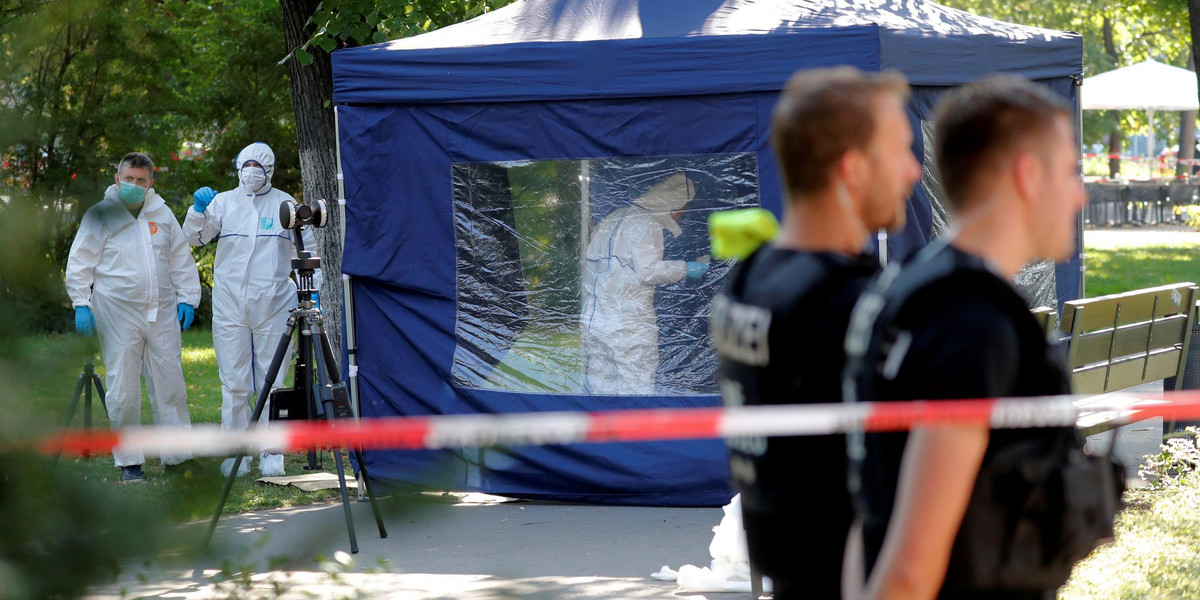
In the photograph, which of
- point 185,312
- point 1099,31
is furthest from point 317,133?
point 1099,31

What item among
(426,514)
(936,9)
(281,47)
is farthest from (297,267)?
(281,47)

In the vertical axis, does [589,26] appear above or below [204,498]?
above

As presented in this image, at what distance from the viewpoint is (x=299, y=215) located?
19.2 ft

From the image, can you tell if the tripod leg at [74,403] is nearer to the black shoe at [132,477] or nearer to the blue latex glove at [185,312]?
the black shoe at [132,477]

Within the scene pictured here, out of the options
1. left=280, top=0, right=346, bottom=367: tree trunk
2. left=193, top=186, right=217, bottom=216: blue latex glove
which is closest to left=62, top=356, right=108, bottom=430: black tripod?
left=193, top=186, right=217, bottom=216: blue latex glove

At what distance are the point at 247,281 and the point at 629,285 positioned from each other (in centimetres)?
247

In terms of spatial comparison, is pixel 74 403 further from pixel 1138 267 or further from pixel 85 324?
pixel 1138 267

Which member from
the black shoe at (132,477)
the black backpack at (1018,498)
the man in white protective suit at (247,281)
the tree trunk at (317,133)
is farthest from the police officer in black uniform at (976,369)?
the tree trunk at (317,133)

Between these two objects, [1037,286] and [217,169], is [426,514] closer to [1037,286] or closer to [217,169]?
[1037,286]

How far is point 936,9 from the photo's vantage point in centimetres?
691

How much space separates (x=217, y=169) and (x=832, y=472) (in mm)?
13660

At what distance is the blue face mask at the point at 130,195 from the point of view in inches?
49.3

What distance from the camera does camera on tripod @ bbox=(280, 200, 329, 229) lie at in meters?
5.82

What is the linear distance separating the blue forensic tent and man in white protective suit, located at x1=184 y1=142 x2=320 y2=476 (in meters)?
0.88
